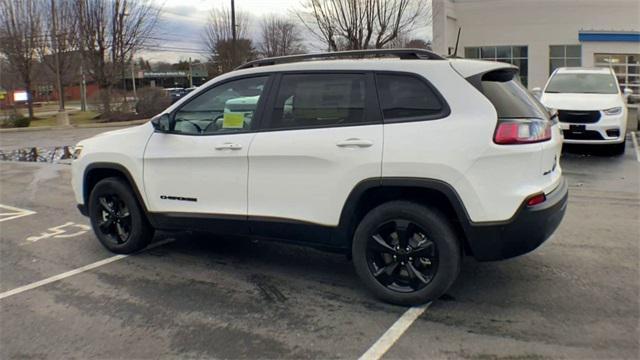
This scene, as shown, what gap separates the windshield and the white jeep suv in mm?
8488

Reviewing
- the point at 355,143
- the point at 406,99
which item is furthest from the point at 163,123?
the point at 406,99

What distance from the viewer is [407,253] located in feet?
13.0

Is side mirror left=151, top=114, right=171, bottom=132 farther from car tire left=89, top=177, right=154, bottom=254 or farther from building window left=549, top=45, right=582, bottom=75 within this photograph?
building window left=549, top=45, right=582, bottom=75

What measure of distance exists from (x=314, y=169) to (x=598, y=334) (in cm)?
220

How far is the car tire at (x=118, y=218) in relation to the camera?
5273mm

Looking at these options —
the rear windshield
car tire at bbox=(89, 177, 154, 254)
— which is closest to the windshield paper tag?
car tire at bbox=(89, 177, 154, 254)

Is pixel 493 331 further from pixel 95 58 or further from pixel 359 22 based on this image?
pixel 95 58

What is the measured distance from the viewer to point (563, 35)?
3272 centimetres

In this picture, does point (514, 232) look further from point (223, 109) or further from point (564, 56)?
point (564, 56)

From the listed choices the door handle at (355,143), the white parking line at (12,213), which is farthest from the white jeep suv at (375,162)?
the white parking line at (12,213)

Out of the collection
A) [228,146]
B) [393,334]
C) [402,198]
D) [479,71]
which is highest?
[479,71]

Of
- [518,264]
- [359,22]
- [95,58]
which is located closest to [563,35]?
[359,22]

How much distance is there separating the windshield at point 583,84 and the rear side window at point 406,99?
9150mm

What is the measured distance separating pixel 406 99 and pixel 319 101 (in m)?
0.70
